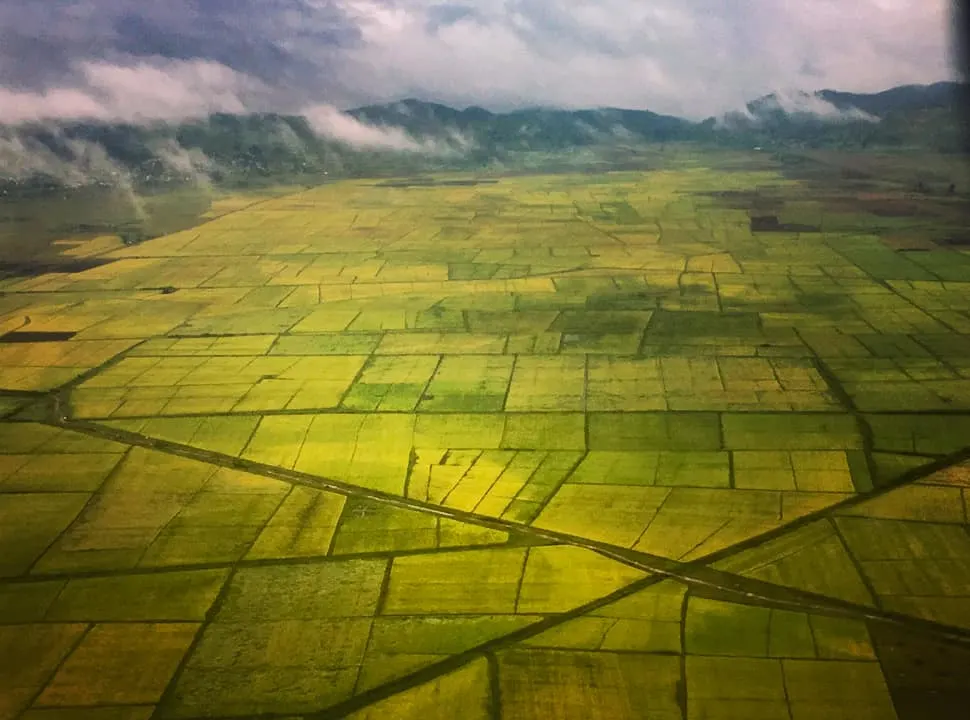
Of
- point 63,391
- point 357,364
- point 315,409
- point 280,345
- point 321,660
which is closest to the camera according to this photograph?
point 321,660

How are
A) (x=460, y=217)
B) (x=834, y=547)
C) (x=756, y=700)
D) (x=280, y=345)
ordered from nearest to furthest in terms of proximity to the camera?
(x=756, y=700), (x=834, y=547), (x=280, y=345), (x=460, y=217)

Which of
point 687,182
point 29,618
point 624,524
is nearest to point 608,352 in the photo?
point 624,524

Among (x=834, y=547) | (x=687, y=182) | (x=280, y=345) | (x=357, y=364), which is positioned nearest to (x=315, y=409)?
(x=357, y=364)

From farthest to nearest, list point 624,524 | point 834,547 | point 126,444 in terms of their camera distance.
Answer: point 126,444 < point 624,524 < point 834,547

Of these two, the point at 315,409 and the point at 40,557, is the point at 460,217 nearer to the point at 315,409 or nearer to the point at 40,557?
the point at 315,409

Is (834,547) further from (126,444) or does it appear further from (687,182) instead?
(687,182)

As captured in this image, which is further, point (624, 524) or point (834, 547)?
point (624, 524)
